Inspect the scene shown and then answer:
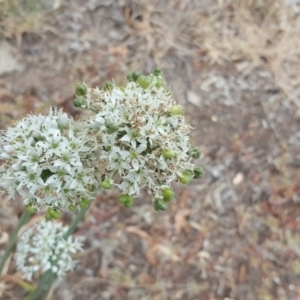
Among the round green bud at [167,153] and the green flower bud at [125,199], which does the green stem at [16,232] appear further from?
the round green bud at [167,153]

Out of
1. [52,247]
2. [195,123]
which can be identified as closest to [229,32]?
[195,123]

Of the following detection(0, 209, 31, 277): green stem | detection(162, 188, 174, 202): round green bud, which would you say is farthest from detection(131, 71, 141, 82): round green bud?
detection(0, 209, 31, 277): green stem

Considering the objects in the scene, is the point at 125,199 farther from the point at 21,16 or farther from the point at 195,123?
the point at 21,16

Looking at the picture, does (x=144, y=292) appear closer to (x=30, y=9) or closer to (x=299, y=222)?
(x=299, y=222)

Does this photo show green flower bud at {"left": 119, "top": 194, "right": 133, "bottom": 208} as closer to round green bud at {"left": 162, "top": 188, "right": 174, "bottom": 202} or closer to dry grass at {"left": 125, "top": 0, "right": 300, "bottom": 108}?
round green bud at {"left": 162, "top": 188, "right": 174, "bottom": 202}

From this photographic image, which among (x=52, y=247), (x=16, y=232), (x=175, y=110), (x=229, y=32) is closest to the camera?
(x=175, y=110)


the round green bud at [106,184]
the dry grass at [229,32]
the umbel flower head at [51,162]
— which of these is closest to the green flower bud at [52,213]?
the umbel flower head at [51,162]
